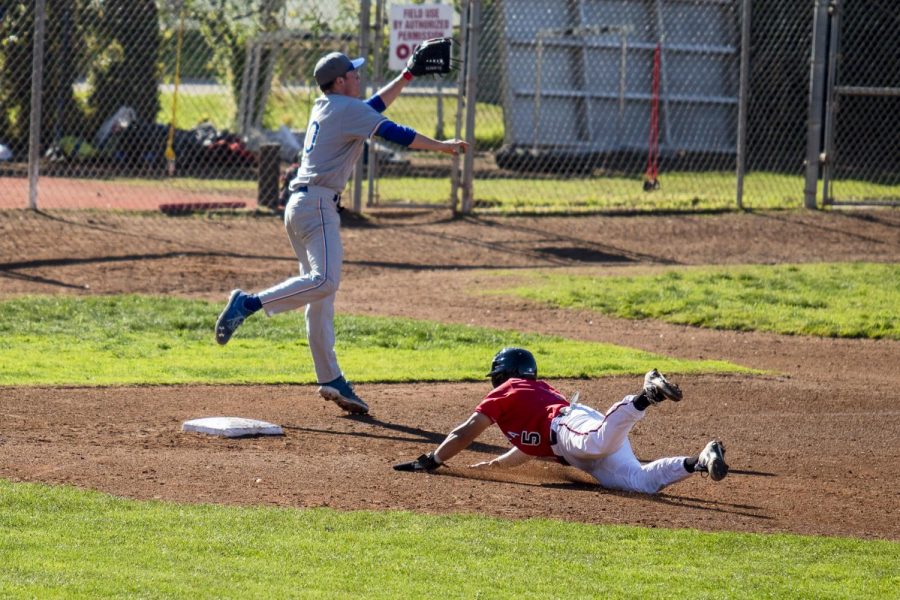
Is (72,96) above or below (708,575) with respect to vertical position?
above

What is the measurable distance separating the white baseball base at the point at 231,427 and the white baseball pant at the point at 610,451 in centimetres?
174

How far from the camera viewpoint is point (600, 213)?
16.9 metres

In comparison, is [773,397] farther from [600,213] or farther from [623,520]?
[600,213]

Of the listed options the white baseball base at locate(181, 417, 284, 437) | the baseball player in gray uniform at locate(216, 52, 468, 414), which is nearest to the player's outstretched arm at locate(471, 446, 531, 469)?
the white baseball base at locate(181, 417, 284, 437)

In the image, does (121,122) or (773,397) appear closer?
(773,397)

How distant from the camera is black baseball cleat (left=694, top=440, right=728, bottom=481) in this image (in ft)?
18.8

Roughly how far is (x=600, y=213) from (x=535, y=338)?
21.7 feet

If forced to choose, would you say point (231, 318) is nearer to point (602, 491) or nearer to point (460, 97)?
point (602, 491)

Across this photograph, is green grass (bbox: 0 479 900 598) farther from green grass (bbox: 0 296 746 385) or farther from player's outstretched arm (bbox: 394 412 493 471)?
green grass (bbox: 0 296 746 385)

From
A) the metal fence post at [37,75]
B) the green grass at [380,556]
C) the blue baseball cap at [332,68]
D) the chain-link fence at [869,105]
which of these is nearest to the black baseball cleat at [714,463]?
the green grass at [380,556]

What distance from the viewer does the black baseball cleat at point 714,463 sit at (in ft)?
18.8

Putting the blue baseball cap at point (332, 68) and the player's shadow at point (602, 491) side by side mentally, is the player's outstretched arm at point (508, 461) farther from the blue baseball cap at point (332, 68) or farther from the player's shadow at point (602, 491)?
the blue baseball cap at point (332, 68)

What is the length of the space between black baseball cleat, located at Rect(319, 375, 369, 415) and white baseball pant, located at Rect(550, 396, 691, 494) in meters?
1.84

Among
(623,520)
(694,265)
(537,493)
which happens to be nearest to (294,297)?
(537,493)
